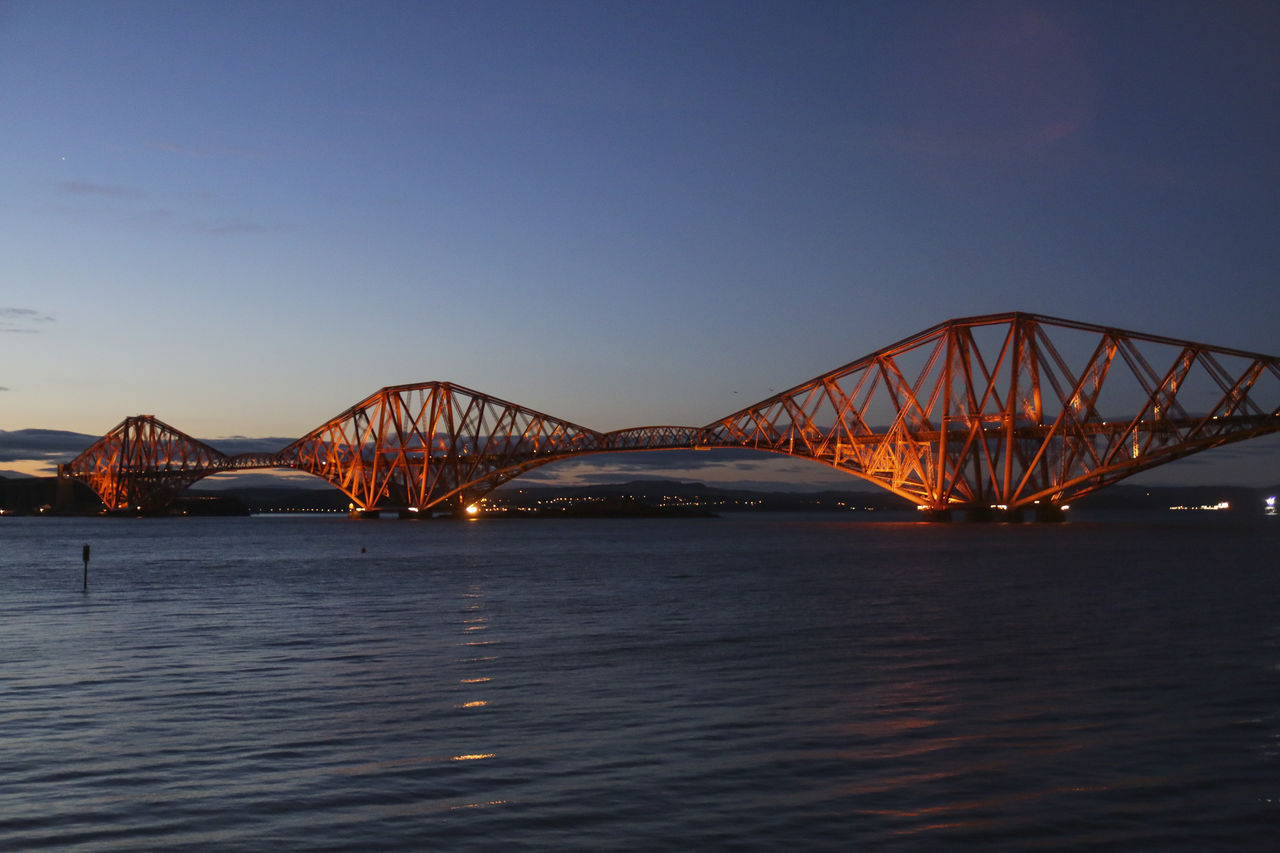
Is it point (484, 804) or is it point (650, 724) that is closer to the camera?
point (484, 804)

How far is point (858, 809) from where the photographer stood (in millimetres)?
10992

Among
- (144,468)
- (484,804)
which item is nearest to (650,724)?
(484,804)

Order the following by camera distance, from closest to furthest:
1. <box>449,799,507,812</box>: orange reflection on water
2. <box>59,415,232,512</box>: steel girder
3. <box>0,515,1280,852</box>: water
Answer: <box>0,515,1280,852</box>: water < <box>449,799,507,812</box>: orange reflection on water < <box>59,415,232,512</box>: steel girder

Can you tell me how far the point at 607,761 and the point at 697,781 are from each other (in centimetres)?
126

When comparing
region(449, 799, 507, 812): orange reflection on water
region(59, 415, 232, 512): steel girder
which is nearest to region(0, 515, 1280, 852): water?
region(449, 799, 507, 812): orange reflection on water

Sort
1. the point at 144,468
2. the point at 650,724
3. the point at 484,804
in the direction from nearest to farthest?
the point at 484,804
the point at 650,724
the point at 144,468

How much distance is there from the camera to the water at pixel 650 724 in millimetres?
10594

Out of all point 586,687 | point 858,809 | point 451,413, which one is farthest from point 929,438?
point 858,809

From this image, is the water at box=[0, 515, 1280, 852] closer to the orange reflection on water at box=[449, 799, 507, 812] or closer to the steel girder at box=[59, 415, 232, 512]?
the orange reflection on water at box=[449, 799, 507, 812]

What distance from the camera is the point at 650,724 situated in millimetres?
14836

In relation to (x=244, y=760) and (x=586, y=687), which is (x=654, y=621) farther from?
(x=244, y=760)

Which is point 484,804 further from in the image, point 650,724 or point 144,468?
point 144,468

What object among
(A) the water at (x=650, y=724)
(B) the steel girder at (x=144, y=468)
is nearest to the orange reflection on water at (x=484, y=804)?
(A) the water at (x=650, y=724)

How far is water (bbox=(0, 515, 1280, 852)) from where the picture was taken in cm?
1059
